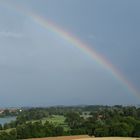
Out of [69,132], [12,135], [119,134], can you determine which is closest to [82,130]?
[69,132]

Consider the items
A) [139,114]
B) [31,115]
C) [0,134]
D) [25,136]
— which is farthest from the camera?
[31,115]

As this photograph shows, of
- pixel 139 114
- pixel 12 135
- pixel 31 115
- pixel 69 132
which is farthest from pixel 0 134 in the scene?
pixel 31 115

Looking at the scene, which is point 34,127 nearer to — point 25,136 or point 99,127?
point 25,136

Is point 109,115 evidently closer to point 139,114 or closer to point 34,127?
point 139,114

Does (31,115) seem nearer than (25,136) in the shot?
No

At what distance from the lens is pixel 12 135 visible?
200 ft

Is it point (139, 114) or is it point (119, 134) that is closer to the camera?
point (119, 134)

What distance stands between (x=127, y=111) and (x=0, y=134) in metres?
39.0

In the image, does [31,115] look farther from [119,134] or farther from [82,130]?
[119,134]

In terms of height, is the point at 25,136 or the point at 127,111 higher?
the point at 127,111

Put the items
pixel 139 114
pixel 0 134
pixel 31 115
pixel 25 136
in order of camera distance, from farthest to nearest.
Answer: pixel 31 115, pixel 139 114, pixel 25 136, pixel 0 134

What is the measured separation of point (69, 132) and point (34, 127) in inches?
237

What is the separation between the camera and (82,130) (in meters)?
67.7

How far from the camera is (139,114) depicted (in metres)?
86.7
